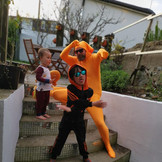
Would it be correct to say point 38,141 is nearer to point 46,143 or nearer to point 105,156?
point 46,143

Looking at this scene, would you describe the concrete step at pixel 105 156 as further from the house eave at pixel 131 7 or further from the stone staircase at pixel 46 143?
the house eave at pixel 131 7

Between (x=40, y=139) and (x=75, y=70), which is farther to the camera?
(x=40, y=139)

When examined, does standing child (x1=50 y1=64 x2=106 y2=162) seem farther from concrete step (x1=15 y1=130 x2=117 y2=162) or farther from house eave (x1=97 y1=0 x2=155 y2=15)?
house eave (x1=97 y1=0 x2=155 y2=15)

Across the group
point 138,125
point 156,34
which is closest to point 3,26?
point 138,125

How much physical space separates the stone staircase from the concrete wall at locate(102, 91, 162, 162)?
6.8 inches

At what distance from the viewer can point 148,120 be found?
2406 mm

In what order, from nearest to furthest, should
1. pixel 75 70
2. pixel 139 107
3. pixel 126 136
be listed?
1. pixel 75 70
2. pixel 139 107
3. pixel 126 136

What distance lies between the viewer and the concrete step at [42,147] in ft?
6.69

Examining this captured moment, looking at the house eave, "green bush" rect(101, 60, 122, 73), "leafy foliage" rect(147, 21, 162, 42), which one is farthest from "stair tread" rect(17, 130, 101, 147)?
the house eave

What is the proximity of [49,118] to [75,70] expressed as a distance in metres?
1.35

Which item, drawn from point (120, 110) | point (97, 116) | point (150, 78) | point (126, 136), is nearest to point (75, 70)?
point (97, 116)

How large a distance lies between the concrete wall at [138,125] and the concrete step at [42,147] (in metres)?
0.54

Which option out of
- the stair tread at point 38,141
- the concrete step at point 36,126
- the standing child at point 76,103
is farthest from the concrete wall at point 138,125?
the concrete step at point 36,126

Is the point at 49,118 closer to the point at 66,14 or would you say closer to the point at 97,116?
the point at 97,116
